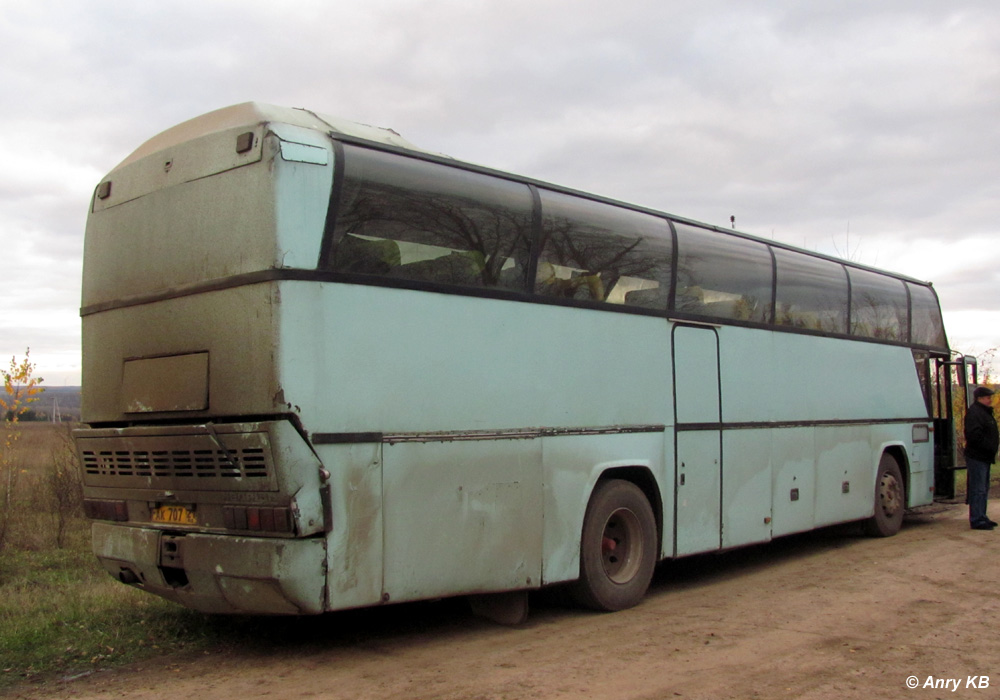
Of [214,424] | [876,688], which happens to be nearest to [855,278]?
[876,688]

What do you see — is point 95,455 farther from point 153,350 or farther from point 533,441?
point 533,441

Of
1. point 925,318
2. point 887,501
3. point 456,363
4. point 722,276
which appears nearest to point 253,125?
point 456,363

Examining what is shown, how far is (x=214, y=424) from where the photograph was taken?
570 centimetres

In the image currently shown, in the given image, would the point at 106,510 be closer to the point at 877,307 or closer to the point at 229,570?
the point at 229,570

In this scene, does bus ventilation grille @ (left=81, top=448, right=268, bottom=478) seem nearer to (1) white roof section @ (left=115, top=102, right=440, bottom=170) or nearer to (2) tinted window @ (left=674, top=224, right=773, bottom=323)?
(1) white roof section @ (left=115, top=102, right=440, bottom=170)

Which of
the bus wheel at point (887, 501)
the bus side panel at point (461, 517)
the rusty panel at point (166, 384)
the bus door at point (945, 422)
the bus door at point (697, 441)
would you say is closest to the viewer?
the rusty panel at point (166, 384)

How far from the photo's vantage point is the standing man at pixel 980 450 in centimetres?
1212

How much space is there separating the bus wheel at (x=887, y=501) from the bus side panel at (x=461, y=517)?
712 cm

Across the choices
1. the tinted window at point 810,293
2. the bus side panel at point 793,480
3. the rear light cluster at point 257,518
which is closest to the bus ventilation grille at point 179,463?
the rear light cluster at point 257,518

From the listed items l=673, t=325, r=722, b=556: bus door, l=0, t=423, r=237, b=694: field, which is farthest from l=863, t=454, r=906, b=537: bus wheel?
l=0, t=423, r=237, b=694: field

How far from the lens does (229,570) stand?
569 centimetres

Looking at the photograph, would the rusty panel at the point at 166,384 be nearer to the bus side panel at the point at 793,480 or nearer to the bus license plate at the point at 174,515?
the bus license plate at the point at 174,515

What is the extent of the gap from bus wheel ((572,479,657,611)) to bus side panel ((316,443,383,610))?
2.13 metres

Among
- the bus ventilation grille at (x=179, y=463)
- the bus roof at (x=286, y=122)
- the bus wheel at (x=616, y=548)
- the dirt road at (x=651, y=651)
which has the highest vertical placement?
the bus roof at (x=286, y=122)
